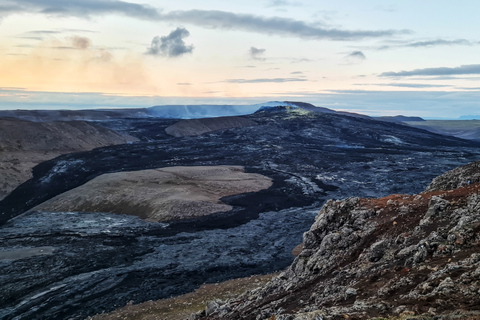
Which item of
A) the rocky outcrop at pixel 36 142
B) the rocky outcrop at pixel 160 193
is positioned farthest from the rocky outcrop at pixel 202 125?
the rocky outcrop at pixel 160 193

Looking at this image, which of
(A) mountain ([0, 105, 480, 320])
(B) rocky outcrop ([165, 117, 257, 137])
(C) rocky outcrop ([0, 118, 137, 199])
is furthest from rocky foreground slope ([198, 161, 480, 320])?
(B) rocky outcrop ([165, 117, 257, 137])

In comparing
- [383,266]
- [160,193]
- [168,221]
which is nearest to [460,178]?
[383,266]

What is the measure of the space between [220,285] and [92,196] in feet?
129

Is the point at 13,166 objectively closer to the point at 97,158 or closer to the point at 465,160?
the point at 97,158

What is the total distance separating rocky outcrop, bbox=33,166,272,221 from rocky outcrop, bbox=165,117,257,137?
7793 cm

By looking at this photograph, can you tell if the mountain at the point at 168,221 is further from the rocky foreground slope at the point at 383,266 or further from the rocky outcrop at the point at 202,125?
the rocky outcrop at the point at 202,125

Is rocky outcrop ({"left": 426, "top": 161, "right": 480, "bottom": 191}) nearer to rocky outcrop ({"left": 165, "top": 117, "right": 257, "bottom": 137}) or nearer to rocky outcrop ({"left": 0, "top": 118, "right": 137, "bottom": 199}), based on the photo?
rocky outcrop ({"left": 0, "top": 118, "right": 137, "bottom": 199})

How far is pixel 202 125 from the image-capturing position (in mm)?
168750

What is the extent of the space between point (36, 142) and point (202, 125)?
70.7 m

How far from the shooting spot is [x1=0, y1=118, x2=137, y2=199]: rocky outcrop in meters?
83.8

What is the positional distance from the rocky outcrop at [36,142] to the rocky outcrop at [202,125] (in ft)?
66.0

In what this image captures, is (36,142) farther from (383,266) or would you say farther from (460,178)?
(383,266)

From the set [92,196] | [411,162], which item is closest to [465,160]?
[411,162]

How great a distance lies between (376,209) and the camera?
2191 centimetres
